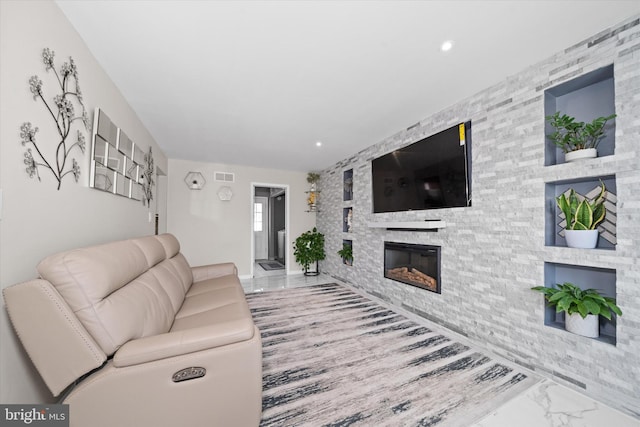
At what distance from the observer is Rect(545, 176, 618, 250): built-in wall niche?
1.58 m

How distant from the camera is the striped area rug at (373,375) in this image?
1.43 m

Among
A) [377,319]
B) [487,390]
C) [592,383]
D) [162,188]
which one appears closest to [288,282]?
[377,319]

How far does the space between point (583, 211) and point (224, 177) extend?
5.03 m

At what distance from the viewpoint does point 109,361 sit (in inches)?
43.1

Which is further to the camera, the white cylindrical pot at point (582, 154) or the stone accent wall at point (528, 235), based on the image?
the white cylindrical pot at point (582, 154)

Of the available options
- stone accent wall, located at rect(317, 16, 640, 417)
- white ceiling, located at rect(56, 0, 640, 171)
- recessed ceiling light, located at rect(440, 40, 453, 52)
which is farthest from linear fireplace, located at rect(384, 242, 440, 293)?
recessed ceiling light, located at rect(440, 40, 453, 52)

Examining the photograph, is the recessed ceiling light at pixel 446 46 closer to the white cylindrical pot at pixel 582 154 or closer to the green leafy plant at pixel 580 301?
the white cylindrical pot at pixel 582 154

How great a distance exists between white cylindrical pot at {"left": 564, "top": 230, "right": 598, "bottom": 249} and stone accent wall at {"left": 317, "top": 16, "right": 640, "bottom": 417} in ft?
0.17

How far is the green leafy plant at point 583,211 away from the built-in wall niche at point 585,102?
1.00 feet

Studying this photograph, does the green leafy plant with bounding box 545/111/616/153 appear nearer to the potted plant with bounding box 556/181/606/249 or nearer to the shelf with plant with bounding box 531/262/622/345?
the potted plant with bounding box 556/181/606/249

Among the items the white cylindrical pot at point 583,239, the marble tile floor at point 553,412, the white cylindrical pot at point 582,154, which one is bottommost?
the marble tile floor at point 553,412

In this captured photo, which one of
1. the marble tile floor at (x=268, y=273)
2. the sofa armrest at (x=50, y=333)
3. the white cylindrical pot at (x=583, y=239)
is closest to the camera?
the sofa armrest at (x=50, y=333)

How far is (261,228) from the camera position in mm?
7594

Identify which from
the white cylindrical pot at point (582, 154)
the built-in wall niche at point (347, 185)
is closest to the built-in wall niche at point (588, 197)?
the white cylindrical pot at point (582, 154)
